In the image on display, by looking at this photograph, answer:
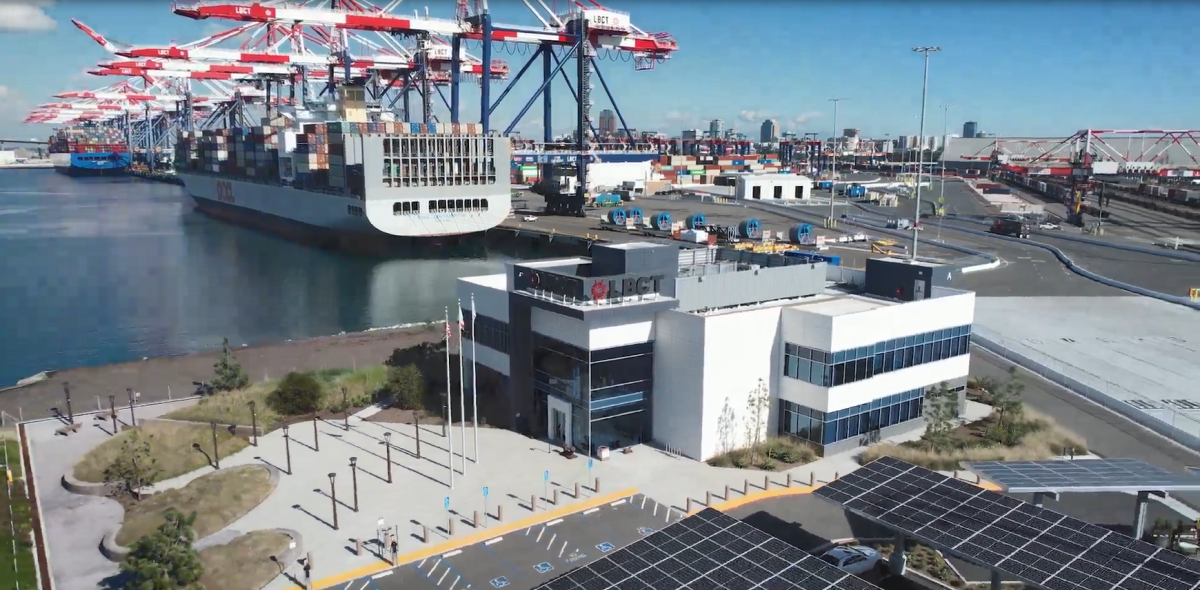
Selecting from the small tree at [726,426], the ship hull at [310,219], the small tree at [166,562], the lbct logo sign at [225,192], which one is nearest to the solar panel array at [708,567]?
the small tree at [166,562]

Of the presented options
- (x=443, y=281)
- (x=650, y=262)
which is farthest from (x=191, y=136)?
→ (x=650, y=262)

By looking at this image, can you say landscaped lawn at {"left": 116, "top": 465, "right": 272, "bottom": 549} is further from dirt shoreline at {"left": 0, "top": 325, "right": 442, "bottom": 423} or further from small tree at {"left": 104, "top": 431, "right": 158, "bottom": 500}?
dirt shoreline at {"left": 0, "top": 325, "right": 442, "bottom": 423}

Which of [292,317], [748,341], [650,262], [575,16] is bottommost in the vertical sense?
[292,317]

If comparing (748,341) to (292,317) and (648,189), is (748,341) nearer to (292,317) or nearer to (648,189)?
(292,317)

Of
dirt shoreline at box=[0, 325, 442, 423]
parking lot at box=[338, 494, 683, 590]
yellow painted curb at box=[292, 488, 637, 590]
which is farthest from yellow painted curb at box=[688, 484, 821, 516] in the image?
dirt shoreline at box=[0, 325, 442, 423]

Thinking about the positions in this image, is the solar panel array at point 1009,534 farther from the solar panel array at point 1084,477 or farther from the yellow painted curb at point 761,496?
the yellow painted curb at point 761,496

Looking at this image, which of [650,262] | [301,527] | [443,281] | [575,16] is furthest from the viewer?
[575,16]
